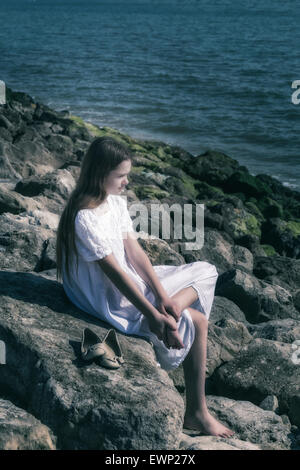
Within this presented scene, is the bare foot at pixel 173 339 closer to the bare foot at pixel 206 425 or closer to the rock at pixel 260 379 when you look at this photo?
the bare foot at pixel 206 425

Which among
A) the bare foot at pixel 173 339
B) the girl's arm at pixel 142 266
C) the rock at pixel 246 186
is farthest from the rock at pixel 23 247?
the rock at pixel 246 186

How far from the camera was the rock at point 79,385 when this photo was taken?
262cm

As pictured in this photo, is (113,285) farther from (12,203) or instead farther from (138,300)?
(12,203)

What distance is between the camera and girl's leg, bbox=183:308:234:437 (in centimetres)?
327

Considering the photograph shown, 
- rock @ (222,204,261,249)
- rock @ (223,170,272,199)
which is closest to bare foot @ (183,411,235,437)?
rock @ (222,204,261,249)

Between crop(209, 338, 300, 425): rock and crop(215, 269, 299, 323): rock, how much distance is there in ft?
5.42

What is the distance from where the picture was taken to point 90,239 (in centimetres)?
319

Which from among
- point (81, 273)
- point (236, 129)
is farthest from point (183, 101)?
point (81, 273)

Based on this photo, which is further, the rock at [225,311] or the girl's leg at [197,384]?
the rock at [225,311]

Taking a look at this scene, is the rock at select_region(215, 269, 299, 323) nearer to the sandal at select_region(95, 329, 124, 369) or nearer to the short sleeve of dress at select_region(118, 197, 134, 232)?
the short sleeve of dress at select_region(118, 197, 134, 232)

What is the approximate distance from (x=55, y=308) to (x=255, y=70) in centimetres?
2838

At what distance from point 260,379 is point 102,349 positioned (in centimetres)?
158

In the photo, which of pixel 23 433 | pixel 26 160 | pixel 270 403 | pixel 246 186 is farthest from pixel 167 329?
pixel 246 186

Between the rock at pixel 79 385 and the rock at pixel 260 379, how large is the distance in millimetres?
1032
